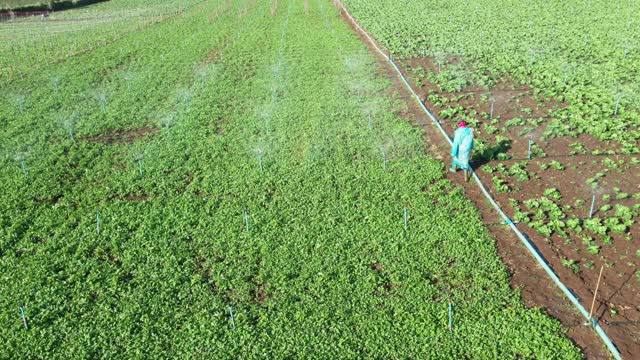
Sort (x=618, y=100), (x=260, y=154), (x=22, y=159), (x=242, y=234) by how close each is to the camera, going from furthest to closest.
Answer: (x=618, y=100) < (x=22, y=159) < (x=260, y=154) < (x=242, y=234)

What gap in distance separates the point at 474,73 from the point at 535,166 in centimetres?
843

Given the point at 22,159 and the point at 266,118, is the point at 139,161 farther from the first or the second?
the point at 266,118

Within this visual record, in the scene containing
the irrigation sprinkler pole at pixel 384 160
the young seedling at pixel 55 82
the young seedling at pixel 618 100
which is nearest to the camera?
the irrigation sprinkler pole at pixel 384 160

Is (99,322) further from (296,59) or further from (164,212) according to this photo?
(296,59)

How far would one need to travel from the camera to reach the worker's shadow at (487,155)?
506 inches

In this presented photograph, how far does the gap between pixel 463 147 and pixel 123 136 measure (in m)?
10.4

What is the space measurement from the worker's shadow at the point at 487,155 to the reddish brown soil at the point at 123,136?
9.77 m

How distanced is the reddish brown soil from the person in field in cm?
932

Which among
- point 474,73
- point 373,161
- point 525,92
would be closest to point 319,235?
point 373,161

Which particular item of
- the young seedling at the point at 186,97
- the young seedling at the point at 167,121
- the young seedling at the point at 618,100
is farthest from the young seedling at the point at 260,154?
the young seedling at the point at 618,100


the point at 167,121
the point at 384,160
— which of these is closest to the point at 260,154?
the point at 384,160

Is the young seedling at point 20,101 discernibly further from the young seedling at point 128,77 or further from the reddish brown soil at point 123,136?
the reddish brown soil at point 123,136

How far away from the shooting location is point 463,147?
11.9 m

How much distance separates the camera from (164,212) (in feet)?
36.9
